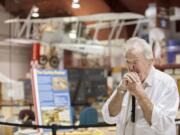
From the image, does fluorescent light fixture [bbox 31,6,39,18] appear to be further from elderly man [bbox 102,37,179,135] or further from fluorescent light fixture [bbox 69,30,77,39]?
elderly man [bbox 102,37,179,135]

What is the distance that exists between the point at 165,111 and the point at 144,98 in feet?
0.49

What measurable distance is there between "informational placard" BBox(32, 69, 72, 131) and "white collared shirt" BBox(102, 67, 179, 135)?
179 cm

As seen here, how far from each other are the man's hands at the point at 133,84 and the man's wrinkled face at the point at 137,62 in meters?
0.05

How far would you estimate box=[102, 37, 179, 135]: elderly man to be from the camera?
189 cm

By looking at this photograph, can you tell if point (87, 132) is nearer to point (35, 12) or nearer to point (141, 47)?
point (141, 47)

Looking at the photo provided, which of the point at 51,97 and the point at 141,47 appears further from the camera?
the point at 51,97

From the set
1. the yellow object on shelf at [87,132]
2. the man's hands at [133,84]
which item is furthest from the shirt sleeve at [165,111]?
the yellow object on shelf at [87,132]

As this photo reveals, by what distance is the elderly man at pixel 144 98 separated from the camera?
6.21 ft

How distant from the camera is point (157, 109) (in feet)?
6.18

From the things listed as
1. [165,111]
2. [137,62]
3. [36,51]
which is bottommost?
[165,111]

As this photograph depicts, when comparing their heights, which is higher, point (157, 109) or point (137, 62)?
point (137, 62)

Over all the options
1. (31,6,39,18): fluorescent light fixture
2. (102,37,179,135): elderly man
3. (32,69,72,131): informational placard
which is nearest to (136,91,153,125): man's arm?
(102,37,179,135): elderly man

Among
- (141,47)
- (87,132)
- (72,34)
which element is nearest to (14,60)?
(72,34)

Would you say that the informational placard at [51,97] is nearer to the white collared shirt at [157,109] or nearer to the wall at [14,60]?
the white collared shirt at [157,109]
